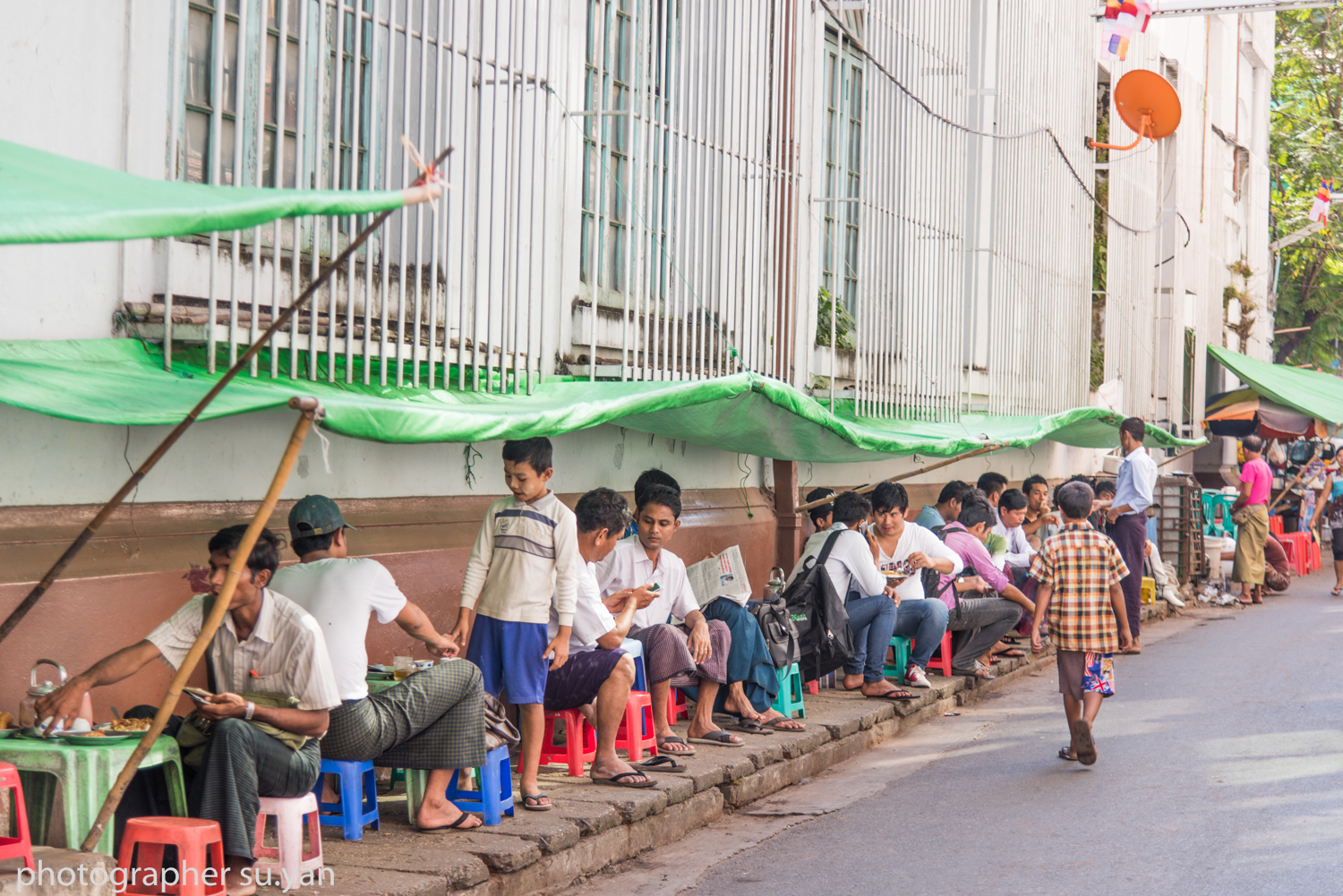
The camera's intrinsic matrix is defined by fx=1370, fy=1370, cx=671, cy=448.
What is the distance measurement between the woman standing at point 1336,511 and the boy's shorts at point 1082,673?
11.4 metres

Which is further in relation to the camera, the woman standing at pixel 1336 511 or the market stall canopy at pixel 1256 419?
the market stall canopy at pixel 1256 419

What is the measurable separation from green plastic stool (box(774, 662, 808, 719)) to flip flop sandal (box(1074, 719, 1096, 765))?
160 centimetres

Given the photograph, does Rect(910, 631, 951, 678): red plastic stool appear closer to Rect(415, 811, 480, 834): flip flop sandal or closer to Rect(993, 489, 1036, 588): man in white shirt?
Rect(993, 489, 1036, 588): man in white shirt

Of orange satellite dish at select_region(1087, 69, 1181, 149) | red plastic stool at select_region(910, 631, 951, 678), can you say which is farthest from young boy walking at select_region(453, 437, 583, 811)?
orange satellite dish at select_region(1087, 69, 1181, 149)

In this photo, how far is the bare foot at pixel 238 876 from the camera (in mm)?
4395

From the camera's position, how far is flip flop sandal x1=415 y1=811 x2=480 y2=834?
5.34 meters

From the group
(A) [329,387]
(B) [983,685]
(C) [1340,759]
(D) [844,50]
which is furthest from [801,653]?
(D) [844,50]

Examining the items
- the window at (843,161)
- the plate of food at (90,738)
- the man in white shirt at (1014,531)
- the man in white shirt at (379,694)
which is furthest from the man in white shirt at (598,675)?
the window at (843,161)

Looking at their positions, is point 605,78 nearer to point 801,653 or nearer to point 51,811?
point 801,653

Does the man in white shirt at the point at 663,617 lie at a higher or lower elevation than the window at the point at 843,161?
lower

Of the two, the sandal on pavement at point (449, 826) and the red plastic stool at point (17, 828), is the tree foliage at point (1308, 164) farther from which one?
the red plastic stool at point (17, 828)

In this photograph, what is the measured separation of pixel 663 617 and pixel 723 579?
64 centimetres

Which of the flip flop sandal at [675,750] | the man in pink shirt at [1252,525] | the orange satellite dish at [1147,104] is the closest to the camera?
the flip flop sandal at [675,750]

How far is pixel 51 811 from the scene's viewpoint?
4090mm
